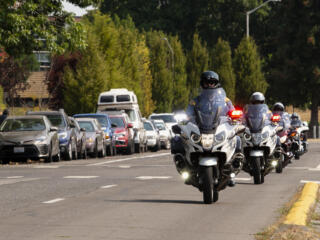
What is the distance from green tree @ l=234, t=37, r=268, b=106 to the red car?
42212mm

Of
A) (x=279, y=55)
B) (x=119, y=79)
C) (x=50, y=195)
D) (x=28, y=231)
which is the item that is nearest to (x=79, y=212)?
(x=28, y=231)

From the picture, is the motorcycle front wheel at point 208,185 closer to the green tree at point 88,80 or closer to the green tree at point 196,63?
the green tree at point 88,80

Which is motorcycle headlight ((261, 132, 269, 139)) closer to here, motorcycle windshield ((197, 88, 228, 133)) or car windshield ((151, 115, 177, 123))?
motorcycle windshield ((197, 88, 228, 133))

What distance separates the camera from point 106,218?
41.2ft

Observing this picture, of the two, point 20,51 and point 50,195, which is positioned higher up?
point 20,51

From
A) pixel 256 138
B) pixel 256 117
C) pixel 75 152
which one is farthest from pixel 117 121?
pixel 256 138

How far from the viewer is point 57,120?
34.8 m

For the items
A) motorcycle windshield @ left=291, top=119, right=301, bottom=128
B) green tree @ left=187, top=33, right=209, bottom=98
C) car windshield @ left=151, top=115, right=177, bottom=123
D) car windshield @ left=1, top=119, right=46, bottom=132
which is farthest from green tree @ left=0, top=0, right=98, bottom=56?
green tree @ left=187, top=33, right=209, bottom=98

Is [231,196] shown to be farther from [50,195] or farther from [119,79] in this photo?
[119,79]

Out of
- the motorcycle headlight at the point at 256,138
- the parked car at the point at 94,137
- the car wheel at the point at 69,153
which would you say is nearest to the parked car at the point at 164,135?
the parked car at the point at 94,137

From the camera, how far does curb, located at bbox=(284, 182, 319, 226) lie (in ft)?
38.3

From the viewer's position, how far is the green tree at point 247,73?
274 feet

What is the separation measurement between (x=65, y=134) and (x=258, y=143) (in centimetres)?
1482

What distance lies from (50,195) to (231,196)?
3122mm
